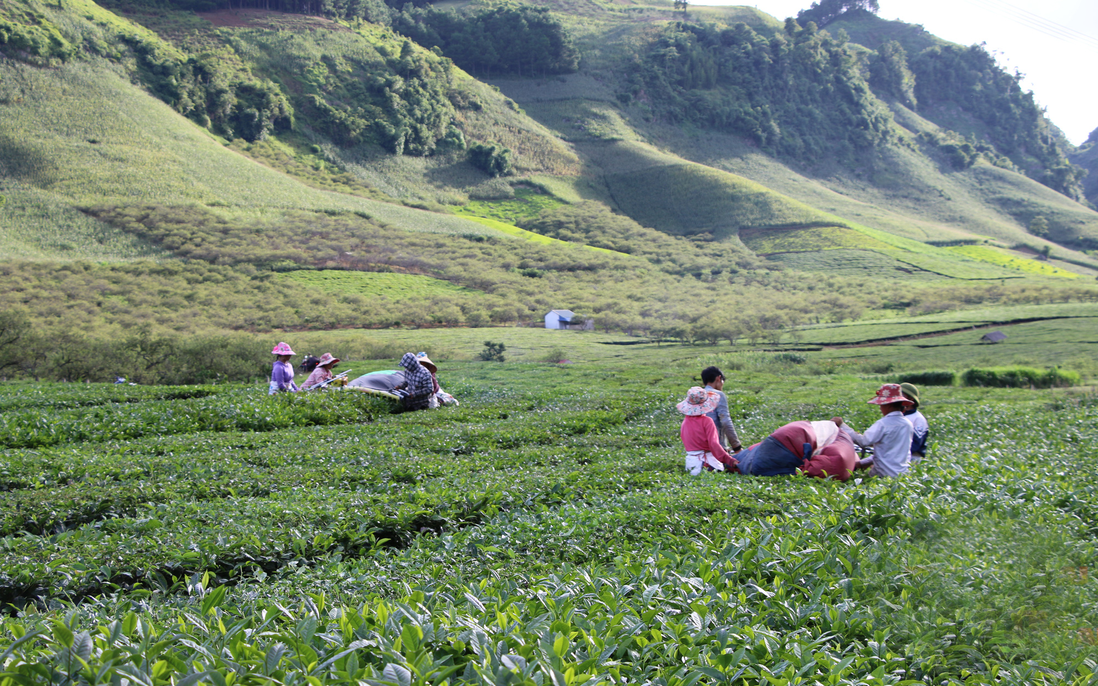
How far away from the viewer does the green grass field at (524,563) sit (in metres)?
2.87

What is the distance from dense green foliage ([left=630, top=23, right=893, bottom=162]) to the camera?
513ft

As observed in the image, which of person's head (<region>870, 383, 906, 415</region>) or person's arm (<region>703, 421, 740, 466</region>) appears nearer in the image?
person's head (<region>870, 383, 906, 415</region>)

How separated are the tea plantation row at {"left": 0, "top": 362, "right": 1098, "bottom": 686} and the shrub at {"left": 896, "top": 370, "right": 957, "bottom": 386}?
73.4 feet

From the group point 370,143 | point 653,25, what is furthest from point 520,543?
point 653,25

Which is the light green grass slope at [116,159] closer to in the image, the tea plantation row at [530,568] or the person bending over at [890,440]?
the tea plantation row at [530,568]

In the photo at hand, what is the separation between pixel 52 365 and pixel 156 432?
18.1 meters

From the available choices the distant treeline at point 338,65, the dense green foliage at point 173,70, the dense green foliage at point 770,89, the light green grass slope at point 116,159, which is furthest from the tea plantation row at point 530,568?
the dense green foliage at point 770,89

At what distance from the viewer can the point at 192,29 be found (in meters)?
124

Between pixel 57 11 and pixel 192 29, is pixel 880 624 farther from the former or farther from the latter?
pixel 192 29

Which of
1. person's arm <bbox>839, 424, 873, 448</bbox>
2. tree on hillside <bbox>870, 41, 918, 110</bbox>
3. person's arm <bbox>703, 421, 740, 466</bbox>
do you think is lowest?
person's arm <bbox>703, 421, 740, 466</bbox>

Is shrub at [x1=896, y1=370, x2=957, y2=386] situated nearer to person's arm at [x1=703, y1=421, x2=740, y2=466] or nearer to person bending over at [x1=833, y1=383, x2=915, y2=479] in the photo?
person bending over at [x1=833, y1=383, x2=915, y2=479]

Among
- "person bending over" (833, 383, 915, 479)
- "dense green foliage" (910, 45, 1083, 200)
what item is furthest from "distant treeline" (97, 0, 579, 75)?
"person bending over" (833, 383, 915, 479)

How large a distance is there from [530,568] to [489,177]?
400ft

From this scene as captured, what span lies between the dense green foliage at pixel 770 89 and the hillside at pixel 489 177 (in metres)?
0.77
